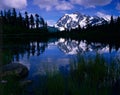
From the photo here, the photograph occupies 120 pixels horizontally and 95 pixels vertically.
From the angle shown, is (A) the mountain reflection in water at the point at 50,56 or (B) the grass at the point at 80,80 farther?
(A) the mountain reflection in water at the point at 50,56

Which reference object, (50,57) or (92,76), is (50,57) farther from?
(92,76)

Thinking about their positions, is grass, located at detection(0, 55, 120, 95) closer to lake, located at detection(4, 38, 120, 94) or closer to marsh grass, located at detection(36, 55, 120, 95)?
marsh grass, located at detection(36, 55, 120, 95)

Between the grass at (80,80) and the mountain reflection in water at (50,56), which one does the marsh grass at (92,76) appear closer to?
the grass at (80,80)

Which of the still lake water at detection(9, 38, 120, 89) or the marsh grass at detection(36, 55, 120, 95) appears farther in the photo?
the still lake water at detection(9, 38, 120, 89)

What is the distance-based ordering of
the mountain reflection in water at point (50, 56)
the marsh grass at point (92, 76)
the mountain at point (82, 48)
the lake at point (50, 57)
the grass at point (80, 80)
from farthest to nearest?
the mountain at point (82, 48) < the mountain reflection in water at point (50, 56) < the lake at point (50, 57) < the marsh grass at point (92, 76) < the grass at point (80, 80)

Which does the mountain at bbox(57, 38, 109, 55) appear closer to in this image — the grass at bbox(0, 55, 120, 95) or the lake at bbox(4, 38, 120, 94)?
the lake at bbox(4, 38, 120, 94)

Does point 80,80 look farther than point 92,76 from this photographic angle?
Yes

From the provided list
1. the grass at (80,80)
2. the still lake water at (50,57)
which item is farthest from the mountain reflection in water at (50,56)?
the grass at (80,80)

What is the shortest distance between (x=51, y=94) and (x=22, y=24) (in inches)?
3780

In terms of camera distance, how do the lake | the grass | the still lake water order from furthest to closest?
the still lake water
the lake
the grass

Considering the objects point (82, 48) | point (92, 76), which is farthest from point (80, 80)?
point (82, 48)

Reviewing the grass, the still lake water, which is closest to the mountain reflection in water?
the still lake water

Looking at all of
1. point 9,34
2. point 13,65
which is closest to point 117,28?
point 9,34

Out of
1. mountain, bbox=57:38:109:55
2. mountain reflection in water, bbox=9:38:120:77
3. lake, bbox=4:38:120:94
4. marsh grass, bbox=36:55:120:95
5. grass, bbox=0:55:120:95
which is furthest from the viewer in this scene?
mountain, bbox=57:38:109:55
